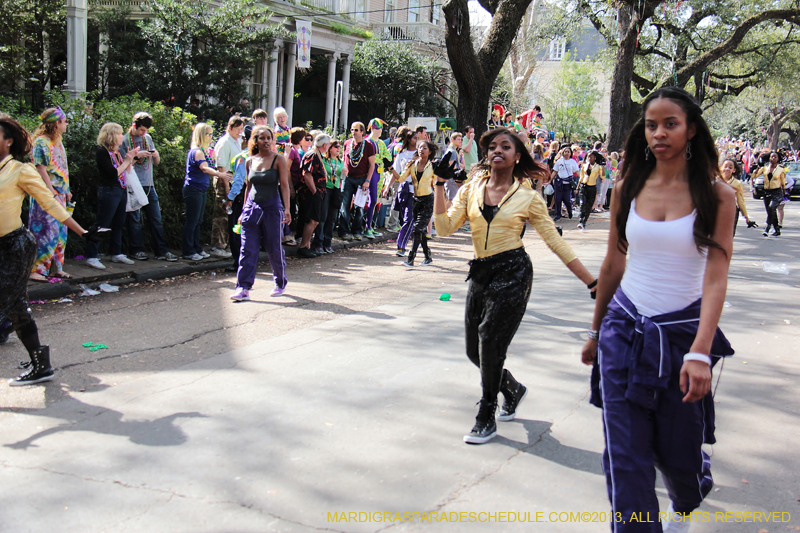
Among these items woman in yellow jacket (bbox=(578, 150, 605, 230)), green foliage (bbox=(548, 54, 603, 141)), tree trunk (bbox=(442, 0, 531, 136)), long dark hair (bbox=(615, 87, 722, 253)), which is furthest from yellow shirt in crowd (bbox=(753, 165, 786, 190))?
green foliage (bbox=(548, 54, 603, 141))

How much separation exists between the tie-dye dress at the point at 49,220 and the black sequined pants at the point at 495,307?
5690 mm

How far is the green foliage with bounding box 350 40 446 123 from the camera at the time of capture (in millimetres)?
30938

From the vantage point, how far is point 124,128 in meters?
10.5

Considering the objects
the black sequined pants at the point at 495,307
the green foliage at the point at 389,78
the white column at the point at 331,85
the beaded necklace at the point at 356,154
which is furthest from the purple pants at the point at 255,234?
the green foliage at the point at 389,78

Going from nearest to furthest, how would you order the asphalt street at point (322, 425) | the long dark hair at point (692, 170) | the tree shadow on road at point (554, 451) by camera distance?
the long dark hair at point (692, 170) → the asphalt street at point (322, 425) → the tree shadow on road at point (554, 451)

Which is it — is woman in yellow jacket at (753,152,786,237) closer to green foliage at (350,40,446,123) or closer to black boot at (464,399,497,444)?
black boot at (464,399,497,444)

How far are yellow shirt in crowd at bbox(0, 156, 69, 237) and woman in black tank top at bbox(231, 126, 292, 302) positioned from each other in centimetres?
294

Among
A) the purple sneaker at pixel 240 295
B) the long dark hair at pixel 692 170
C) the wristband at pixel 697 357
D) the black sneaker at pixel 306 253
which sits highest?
the long dark hair at pixel 692 170

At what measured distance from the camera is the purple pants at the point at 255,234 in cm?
791

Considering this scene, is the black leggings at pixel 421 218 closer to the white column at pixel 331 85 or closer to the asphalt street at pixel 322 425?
the asphalt street at pixel 322 425

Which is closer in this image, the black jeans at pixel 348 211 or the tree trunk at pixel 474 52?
the black jeans at pixel 348 211

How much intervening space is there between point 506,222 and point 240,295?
436 cm

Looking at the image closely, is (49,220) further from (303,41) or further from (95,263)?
(303,41)

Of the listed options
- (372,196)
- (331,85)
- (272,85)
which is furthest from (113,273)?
(331,85)
